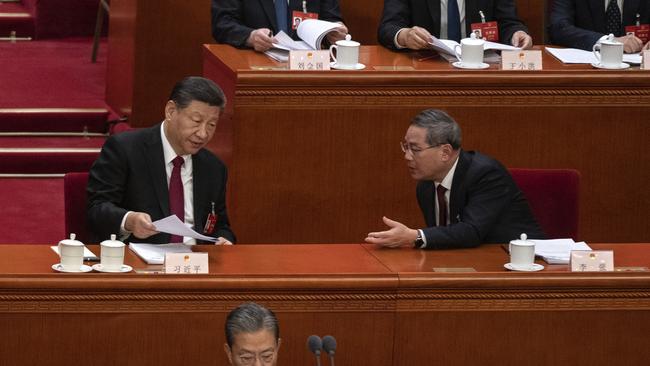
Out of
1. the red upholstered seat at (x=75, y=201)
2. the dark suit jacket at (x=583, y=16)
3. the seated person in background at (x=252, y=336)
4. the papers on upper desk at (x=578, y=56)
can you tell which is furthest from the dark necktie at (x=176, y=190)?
the dark suit jacket at (x=583, y=16)

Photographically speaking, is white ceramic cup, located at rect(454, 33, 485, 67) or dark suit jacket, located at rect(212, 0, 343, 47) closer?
white ceramic cup, located at rect(454, 33, 485, 67)

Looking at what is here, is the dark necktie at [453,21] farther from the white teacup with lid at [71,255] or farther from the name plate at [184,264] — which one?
the white teacup with lid at [71,255]

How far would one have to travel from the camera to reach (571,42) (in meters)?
5.19

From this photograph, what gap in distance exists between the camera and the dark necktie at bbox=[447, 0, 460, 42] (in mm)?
5105

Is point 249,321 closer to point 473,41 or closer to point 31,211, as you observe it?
point 473,41

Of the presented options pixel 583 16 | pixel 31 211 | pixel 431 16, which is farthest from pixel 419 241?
pixel 31 211

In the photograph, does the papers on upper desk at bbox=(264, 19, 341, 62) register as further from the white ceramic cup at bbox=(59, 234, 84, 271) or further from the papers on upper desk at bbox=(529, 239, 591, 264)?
the white ceramic cup at bbox=(59, 234, 84, 271)

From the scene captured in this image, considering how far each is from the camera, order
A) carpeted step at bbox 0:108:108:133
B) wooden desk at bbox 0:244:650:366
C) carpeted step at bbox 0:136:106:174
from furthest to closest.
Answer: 1. carpeted step at bbox 0:108:108:133
2. carpeted step at bbox 0:136:106:174
3. wooden desk at bbox 0:244:650:366

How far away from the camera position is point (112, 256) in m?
3.31

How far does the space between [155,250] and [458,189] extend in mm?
888

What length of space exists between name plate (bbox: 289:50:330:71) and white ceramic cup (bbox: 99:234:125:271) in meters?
1.34

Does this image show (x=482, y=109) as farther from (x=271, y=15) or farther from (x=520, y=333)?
(x=520, y=333)

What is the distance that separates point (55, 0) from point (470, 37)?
10.0ft

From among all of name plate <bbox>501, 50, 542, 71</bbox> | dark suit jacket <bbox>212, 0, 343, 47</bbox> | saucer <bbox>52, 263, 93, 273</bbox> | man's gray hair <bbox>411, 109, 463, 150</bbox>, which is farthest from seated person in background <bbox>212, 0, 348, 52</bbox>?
saucer <bbox>52, 263, 93, 273</bbox>
